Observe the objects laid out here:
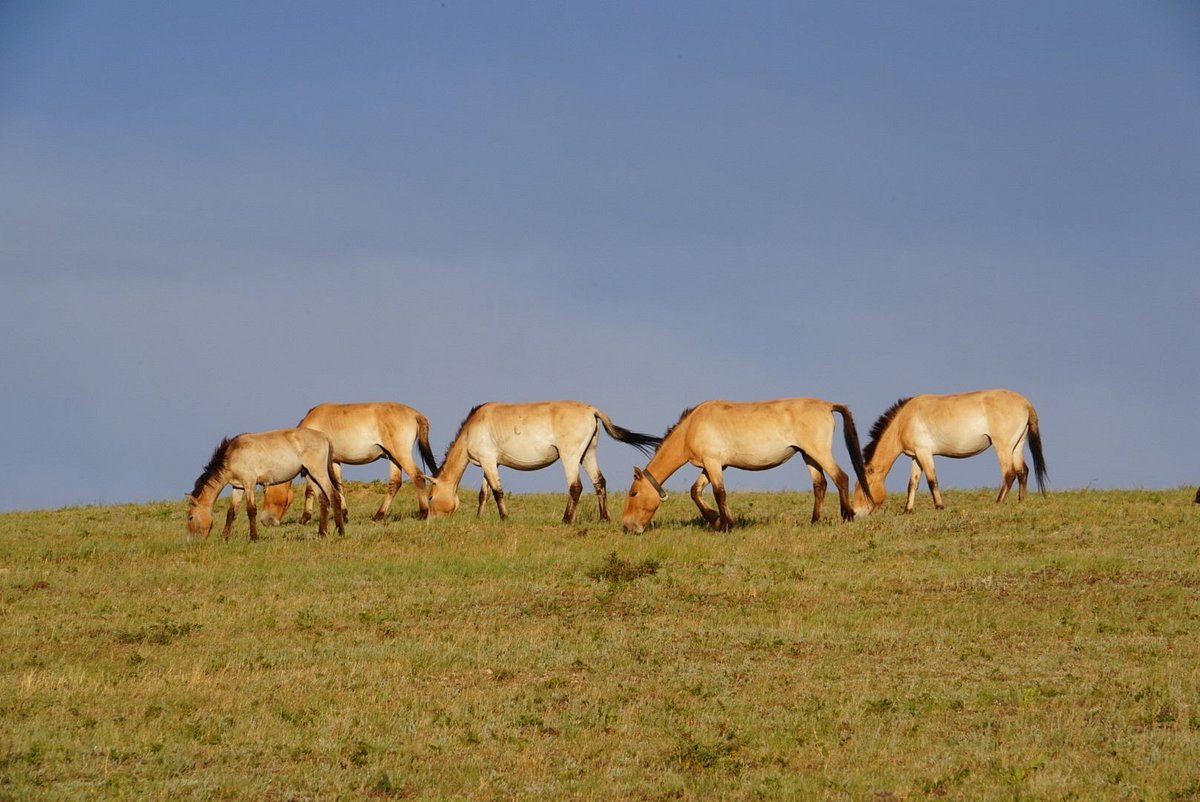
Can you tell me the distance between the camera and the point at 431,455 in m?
28.0

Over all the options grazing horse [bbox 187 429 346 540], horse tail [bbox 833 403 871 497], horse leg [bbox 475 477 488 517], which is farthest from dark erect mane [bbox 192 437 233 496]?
horse tail [bbox 833 403 871 497]

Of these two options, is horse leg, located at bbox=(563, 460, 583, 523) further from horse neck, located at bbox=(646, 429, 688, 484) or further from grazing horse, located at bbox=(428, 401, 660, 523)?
horse neck, located at bbox=(646, 429, 688, 484)

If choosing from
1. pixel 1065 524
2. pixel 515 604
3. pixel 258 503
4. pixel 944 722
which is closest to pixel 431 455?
pixel 258 503

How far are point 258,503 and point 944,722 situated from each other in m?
21.4

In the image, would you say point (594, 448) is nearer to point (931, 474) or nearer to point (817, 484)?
point (817, 484)

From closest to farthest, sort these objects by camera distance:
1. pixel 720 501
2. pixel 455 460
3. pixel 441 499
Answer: pixel 720 501
pixel 441 499
pixel 455 460

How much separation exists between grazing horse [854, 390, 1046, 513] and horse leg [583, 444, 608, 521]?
5208mm

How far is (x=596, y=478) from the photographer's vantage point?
26.2 m

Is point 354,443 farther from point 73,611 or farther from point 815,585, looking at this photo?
point 815,585

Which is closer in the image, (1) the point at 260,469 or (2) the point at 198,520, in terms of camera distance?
(2) the point at 198,520

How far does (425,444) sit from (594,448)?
13.1 feet

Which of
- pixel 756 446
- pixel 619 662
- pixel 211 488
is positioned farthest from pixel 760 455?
pixel 619 662

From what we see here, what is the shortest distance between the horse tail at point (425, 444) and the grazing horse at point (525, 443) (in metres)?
1.21

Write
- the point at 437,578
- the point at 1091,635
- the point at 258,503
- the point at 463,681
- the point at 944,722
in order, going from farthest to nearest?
the point at 258,503, the point at 437,578, the point at 1091,635, the point at 463,681, the point at 944,722
